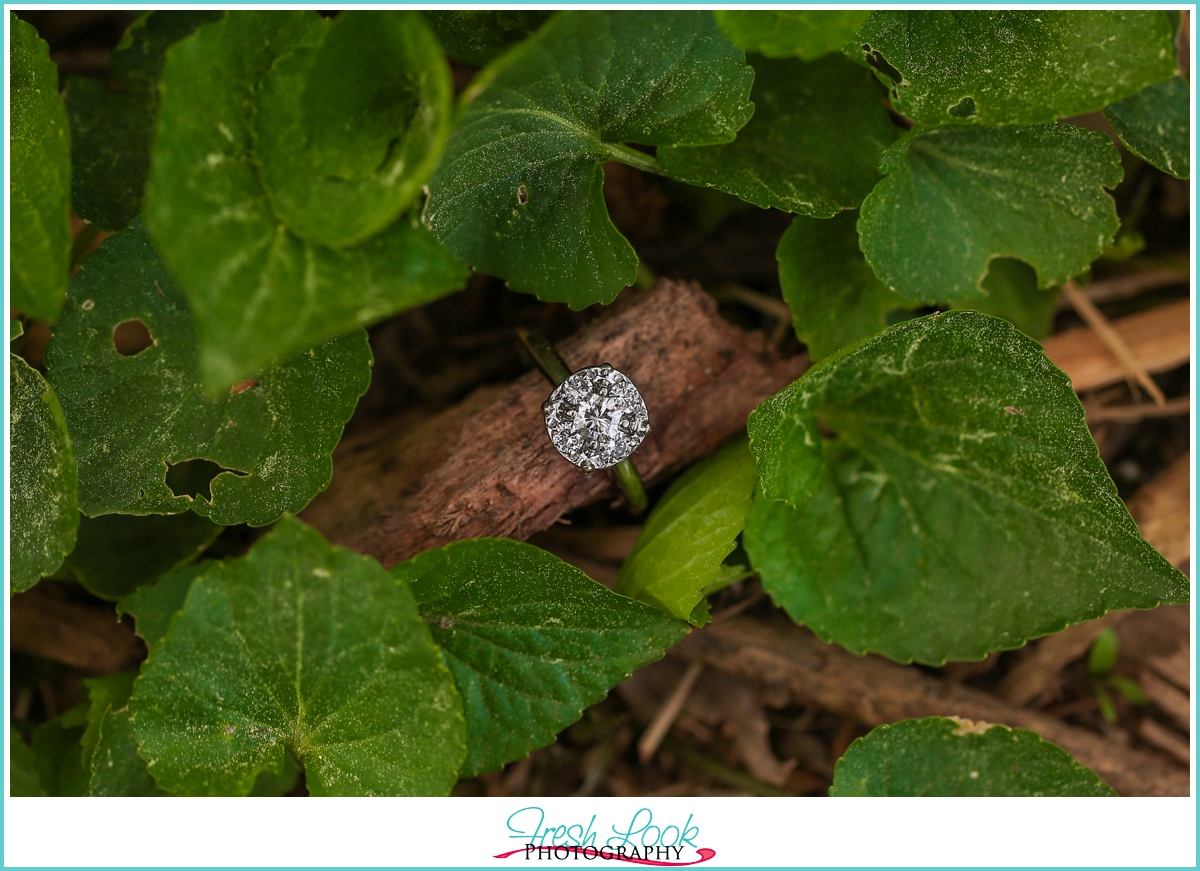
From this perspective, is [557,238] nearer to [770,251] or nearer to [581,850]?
[770,251]

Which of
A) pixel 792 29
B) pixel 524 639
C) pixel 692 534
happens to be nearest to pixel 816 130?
pixel 792 29

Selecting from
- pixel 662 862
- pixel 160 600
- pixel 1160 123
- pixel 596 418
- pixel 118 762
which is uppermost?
pixel 1160 123

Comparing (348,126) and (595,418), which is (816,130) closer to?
(595,418)

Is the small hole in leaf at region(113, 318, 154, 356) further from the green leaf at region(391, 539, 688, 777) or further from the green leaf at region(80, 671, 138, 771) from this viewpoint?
the green leaf at region(391, 539, 688, 777)

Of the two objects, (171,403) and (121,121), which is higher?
(121,121)

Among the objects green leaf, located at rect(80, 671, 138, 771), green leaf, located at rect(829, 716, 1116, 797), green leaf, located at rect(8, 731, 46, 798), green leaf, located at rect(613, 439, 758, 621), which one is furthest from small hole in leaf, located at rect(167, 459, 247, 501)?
green leaf, located at rect(829, 716, 1116, 797)

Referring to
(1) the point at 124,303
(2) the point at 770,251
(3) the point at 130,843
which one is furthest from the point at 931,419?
(3) the point at 130,843
